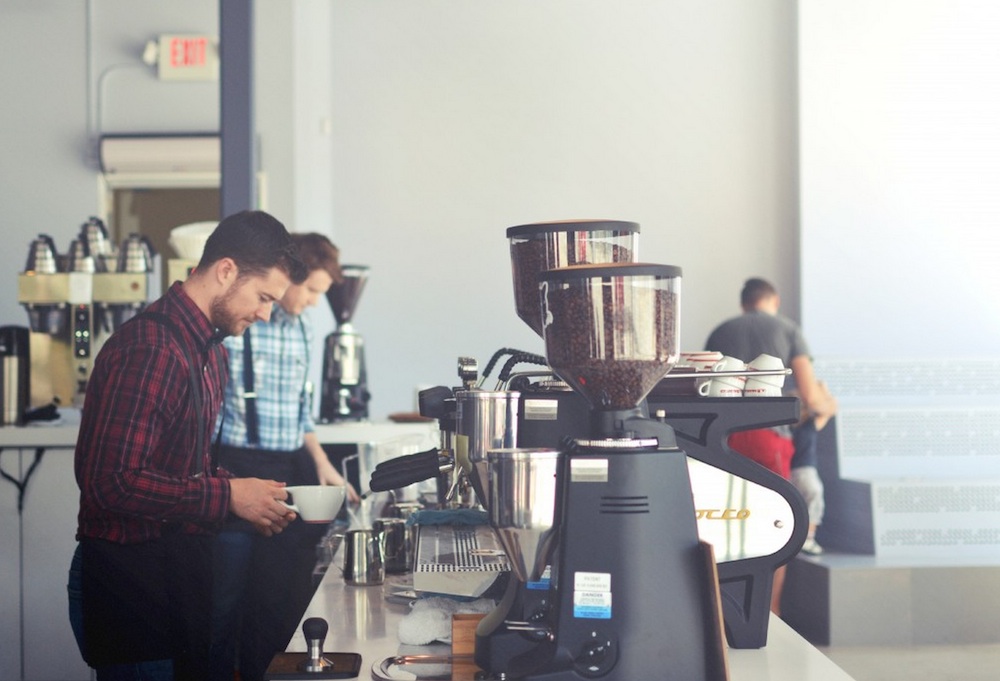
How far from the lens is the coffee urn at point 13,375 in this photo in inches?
160

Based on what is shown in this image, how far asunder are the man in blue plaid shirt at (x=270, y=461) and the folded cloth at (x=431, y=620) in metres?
1.53

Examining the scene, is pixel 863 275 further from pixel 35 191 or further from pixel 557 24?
pixel 35 191

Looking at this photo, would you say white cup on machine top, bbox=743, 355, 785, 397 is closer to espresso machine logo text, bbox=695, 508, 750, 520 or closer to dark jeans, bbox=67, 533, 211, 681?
espresso machine logo text, bbox=695, 508, 750, 520

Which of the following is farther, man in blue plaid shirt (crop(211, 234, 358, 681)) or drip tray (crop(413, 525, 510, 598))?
man in blue plaid shirt (crop(211, 234, 358, 681))

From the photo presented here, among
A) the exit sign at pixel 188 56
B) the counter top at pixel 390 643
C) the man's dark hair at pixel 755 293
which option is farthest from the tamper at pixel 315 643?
the exit sign at pixel 188 56

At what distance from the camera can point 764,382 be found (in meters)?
1.78

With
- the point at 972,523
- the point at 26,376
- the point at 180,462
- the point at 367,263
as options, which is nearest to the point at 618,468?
the point at 180,462

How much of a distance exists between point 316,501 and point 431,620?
0.76 metres

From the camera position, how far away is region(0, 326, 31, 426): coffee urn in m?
4.07

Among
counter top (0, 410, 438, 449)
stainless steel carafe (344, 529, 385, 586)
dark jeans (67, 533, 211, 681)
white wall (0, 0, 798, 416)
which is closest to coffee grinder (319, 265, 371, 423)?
counter top (0, 410, 438, 449)

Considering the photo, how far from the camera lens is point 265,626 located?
354 centimetres

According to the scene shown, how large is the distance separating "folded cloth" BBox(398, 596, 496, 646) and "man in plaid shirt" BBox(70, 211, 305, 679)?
63cm

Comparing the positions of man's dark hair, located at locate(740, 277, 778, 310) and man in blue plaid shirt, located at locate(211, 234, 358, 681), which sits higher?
man's dark hair, located at locate(740, 277, 778, 310)

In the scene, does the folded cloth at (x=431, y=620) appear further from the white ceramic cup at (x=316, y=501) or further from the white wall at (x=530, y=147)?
the white wall at (x=530, y=147)
